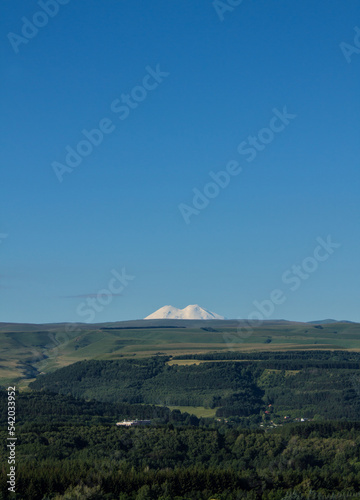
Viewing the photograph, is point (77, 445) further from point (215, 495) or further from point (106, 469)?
point (215, 495)

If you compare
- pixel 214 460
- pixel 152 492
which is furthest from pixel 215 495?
pixel 214 460

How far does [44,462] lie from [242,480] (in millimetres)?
39599

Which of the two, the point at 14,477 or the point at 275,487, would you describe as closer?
the point at 14,477

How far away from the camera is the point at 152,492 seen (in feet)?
461

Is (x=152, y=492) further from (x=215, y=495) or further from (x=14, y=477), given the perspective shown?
(x=14, y=477)

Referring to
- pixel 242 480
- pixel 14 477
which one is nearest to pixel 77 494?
pixel 14 477

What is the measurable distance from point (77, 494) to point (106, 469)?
107 feet

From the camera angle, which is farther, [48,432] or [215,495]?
[48,432]

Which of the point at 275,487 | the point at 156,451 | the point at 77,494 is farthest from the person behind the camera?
the point at 156,451

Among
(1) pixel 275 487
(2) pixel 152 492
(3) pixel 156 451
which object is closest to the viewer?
(2) pixel 152 492

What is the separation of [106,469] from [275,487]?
31918 mm

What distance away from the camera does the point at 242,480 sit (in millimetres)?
155125

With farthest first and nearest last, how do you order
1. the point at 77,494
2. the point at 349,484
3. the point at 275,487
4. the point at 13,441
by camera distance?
the point at 13,441
the point at 349,484
the point at 275,487
the point at 77,494

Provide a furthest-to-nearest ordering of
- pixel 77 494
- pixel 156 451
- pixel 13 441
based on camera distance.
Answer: pixel 156 451, pixel 13 441, pixel 77 494
